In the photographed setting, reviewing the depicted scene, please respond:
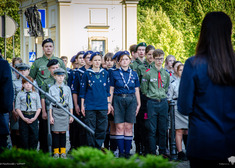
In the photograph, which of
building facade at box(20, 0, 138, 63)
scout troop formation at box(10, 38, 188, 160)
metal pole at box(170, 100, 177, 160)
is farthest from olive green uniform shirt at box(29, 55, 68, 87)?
building facade at box(20, 0, 138, 63)

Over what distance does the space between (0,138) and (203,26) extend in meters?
2.56

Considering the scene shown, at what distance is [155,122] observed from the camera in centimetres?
928

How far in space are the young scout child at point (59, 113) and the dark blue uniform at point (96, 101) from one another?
1.24 feet

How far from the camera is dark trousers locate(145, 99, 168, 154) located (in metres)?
9.20

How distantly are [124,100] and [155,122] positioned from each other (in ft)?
2.58

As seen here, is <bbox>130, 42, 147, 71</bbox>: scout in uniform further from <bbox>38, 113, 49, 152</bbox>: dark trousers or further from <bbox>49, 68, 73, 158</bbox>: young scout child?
<bbox>38, 113, 49, 152</bbox>: dark trousers

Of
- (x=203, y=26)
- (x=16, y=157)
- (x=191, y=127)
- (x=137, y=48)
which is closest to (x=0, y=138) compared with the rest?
(x=16, y=157)

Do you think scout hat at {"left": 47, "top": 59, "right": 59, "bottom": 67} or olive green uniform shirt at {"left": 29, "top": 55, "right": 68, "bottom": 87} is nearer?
scout hat at {"left": 47, "top": 59, "right": 59, "bottom": 67}

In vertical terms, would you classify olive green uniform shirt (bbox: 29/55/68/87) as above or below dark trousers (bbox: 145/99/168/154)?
above

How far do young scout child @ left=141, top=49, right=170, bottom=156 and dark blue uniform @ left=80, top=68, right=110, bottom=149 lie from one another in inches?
34.4

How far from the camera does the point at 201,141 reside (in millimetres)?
3936

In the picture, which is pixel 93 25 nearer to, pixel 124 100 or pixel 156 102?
pixel 124 100

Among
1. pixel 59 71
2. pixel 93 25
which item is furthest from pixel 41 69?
pixel 93 25

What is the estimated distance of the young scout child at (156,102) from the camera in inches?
363
